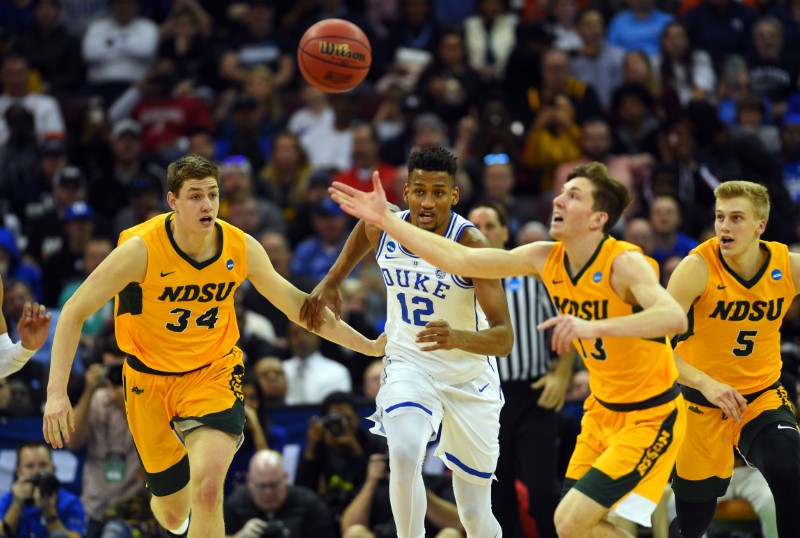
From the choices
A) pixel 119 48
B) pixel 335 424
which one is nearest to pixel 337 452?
pixel 335 424

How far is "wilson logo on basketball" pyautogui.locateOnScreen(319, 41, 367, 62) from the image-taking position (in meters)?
10.7

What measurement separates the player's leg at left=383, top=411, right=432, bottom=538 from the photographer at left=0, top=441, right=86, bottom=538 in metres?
3.81

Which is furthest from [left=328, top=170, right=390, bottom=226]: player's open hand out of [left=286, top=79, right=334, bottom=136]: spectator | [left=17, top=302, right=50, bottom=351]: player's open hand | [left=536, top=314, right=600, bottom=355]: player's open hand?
[left=286, top=79, right=334, bottom=136]: spectator

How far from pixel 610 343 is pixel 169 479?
335 centimetres

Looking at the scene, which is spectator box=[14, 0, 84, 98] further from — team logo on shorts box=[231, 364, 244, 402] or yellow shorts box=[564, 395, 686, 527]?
yellow shorts box=[564, 395, 686, 527]

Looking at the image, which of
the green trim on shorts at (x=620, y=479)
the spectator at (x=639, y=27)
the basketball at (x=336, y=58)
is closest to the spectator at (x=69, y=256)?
the basketball at (x=336, y=58)

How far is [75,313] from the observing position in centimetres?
832

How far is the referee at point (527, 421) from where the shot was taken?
10.5 meters

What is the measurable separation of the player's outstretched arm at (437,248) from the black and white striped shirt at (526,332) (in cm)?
262

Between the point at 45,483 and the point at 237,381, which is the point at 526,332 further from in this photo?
the point at 45,483

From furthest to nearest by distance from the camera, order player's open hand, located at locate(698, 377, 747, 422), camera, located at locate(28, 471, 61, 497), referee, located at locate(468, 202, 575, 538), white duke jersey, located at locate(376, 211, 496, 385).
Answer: camera, located at locate(28, 471, 61, 497) → referee, located at locate(468, 202, 575, 538) → white duke jersey, located at locate(376, 211, 496, 385) → player's open hand, located at locate(698, 377, 747, 422)

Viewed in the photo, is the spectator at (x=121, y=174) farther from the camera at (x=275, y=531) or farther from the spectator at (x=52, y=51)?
the camera at (x=275, y=531)

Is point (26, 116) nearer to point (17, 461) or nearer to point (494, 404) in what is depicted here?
point (17, 461)

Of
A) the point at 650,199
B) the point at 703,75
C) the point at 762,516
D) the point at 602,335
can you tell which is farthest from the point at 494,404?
the point at 703,75
